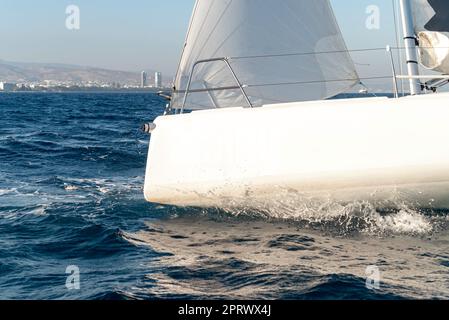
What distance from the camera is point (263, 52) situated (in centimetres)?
698

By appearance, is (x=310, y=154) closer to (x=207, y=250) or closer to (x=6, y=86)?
(x=207, y=250)

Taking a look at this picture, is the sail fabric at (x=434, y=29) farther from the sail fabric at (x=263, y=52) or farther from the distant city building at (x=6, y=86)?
the distant city building at (x=6, y=86)

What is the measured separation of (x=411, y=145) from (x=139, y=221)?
303cm

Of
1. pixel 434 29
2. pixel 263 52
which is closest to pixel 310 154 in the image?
pixel 263 52

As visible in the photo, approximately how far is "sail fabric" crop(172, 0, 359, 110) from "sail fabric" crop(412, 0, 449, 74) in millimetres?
918

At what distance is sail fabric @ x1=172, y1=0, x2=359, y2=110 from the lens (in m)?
6.75

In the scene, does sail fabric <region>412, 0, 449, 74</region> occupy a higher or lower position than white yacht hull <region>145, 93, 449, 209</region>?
higher

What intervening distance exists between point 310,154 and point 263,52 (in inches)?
73.0

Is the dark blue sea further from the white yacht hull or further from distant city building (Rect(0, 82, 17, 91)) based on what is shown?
distant city building (Rect(0, 82, 17, 91))

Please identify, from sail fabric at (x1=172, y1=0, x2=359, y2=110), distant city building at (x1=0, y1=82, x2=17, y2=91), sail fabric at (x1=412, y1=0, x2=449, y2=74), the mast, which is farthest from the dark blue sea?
distant city building at (x1=0, y1=82, x2=17, y2=91)

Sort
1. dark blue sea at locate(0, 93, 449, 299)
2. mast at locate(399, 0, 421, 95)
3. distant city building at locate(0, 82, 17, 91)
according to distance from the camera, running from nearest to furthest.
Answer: dark blue sea at locate(0, 93, 449, 299)
mast at locate(399, 0, 421, 95)
distant city building at locate(0, 82, 17, 91)

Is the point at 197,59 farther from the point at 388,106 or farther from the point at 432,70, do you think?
the point at 432,70

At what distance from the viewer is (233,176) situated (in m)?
5.91

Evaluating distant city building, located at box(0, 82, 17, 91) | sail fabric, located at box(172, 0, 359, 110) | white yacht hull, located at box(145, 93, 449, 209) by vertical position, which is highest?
distant city building, located at box(0, 82, 17, 91)
